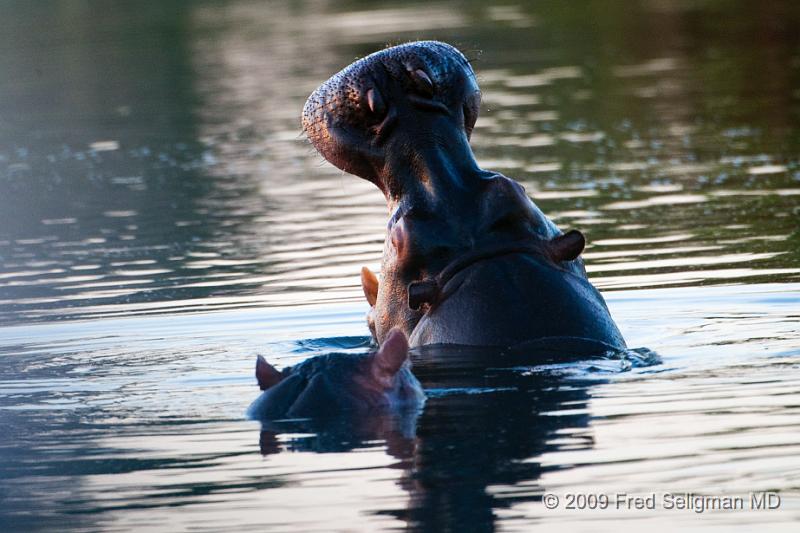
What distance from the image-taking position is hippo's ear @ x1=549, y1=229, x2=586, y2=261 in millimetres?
6367

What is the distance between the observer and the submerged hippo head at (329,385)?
5.70m

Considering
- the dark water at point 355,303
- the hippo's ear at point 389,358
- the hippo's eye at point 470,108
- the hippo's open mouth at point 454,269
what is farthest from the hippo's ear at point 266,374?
the hippo's eye at point 470,108

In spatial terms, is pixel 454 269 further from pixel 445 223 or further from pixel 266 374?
pixel 266 374

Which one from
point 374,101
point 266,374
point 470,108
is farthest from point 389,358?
point 470,108

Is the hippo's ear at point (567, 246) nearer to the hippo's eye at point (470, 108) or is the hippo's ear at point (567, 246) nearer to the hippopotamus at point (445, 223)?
the hippopotamus at point (445, 223)

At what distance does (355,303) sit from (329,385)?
10.4 ft

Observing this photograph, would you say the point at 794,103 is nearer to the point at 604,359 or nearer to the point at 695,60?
the point at 695,60

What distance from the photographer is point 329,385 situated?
5.71m

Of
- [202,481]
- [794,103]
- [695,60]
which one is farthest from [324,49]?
[202,481]

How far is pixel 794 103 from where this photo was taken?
17844 millimetres

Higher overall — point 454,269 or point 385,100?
point 385,100

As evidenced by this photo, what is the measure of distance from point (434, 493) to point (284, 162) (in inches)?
475

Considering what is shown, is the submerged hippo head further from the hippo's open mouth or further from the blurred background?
the blurred background

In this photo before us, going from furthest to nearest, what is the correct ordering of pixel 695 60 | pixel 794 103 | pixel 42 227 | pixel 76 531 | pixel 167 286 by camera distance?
pixel 695 60 → pixel 794 103 → pixel 42 227 → pixel 167 286 → pixel 76 531
